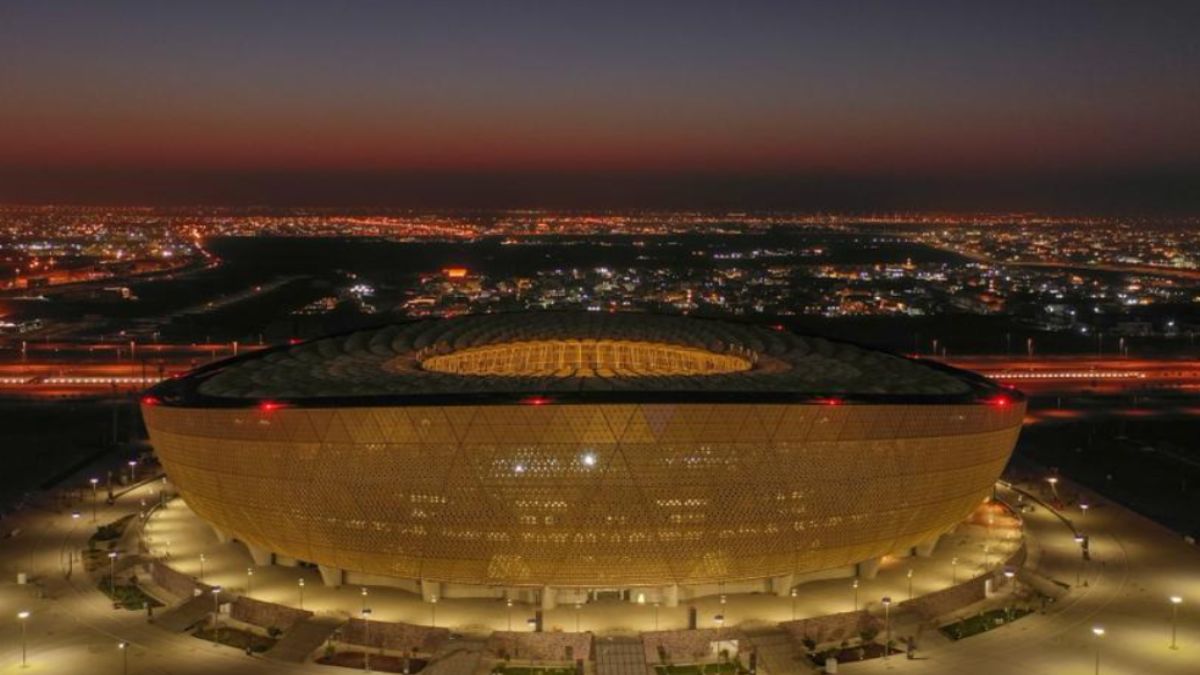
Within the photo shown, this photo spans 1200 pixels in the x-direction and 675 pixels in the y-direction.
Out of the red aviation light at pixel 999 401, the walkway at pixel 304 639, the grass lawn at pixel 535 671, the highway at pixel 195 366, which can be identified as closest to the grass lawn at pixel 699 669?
the grass lawn at pixel 535 671

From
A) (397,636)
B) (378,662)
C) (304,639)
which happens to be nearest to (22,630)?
(304,639)

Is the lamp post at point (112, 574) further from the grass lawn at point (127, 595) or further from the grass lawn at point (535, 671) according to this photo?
the grass lawn at point (535, 671)

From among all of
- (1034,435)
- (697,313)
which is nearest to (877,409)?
(1034,435)

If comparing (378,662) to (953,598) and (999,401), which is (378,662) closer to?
(953,598)

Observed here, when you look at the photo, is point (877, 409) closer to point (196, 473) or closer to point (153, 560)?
point (196, 473)

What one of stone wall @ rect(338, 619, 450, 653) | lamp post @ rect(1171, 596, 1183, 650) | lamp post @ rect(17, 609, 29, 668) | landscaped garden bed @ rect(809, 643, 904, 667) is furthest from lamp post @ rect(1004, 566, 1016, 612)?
lamp post @ rect(17, 609, 29, 668)
